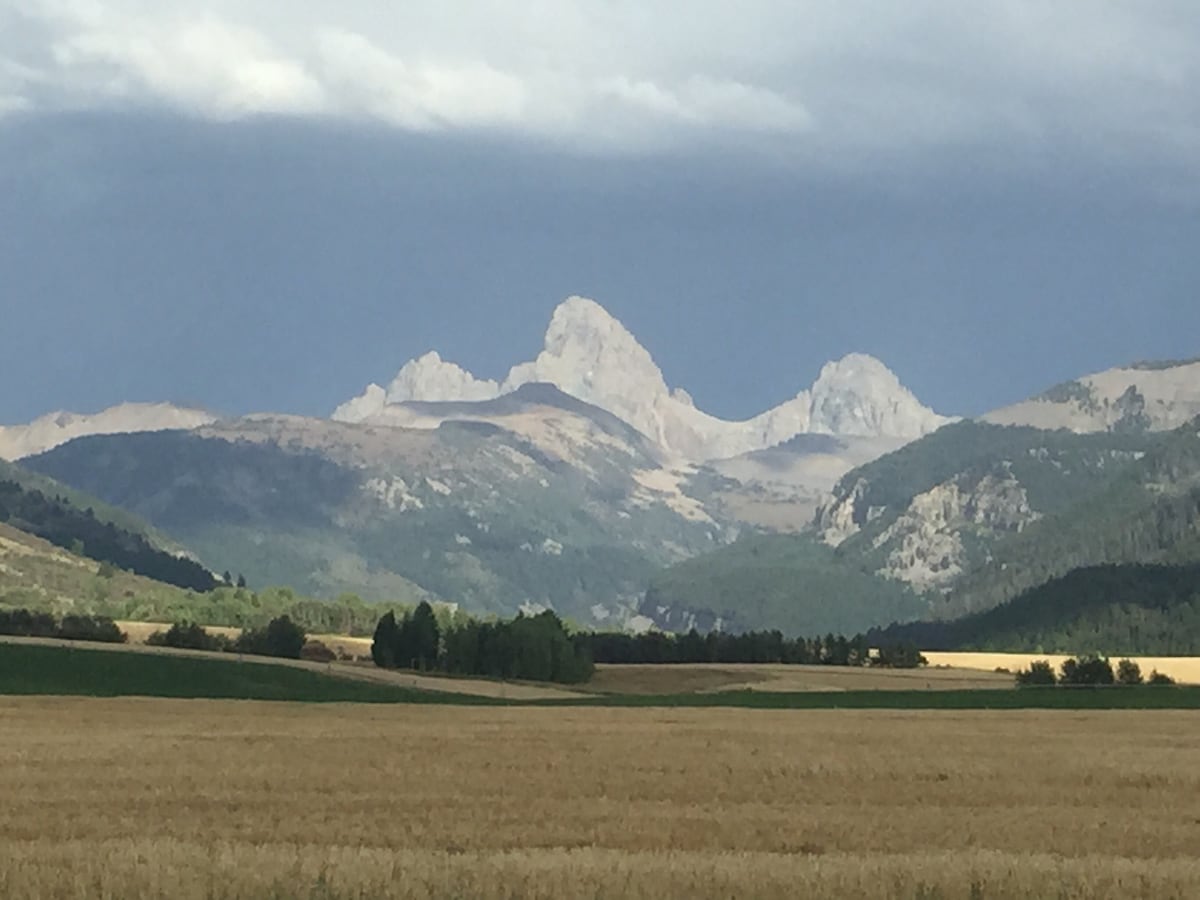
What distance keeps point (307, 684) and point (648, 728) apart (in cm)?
7752

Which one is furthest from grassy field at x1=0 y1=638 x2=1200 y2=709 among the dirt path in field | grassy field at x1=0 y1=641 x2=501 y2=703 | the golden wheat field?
the golden wheat field

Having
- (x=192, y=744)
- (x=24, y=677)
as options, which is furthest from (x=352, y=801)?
(x=24, y=677)

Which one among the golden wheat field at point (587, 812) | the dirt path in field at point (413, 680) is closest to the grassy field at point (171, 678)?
the dirt path in field at point (413, 680)

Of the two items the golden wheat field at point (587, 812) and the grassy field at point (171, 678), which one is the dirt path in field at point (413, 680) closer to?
the grassy field at point (171, 678)

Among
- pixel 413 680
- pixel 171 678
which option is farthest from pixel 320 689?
pixel 413 680

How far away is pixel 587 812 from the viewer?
4819cm

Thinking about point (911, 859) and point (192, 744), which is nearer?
point (911, 859)

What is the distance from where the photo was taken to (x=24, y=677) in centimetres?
14912

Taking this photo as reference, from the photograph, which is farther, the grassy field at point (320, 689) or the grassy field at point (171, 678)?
the grassy field at point (171, 678)

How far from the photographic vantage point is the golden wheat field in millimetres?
33125

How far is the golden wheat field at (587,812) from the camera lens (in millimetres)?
33125

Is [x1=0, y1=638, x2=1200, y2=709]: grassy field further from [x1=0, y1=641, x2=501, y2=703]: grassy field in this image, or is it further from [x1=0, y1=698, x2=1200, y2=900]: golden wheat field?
[x1=0, y1=698, x2=1200, y2=900]: golden wheat field

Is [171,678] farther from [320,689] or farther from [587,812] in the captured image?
[587,812]

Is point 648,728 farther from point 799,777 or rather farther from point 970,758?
point 799,777
